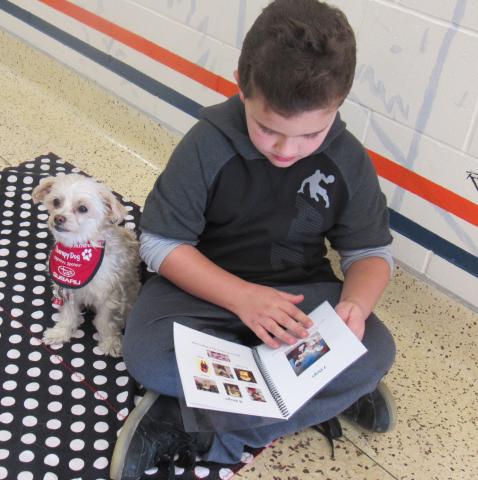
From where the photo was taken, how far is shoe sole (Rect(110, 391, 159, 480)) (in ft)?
3.33

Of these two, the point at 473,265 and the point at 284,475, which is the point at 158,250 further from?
the point at 473,265

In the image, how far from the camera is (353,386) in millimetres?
1082

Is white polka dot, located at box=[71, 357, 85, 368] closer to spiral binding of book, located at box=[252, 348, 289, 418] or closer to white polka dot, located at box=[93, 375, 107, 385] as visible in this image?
white polka dot, located at box=[93, 375, 107, 385]

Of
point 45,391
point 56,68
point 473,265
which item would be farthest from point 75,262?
point 56,68

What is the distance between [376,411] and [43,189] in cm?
80

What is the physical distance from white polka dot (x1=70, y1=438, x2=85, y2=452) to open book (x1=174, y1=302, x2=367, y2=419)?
279 mm

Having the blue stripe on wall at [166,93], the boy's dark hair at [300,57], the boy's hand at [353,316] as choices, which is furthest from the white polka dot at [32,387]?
the blue stripe on wall at [166,93]

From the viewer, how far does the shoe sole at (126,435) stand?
101cm

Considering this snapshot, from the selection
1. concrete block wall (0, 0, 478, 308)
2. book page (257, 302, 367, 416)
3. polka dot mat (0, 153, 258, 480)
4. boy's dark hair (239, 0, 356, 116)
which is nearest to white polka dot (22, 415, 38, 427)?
polka dot mat (0, 153, 258, 480)

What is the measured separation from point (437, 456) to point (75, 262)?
2.72ft

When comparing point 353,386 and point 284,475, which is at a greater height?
point 353,386

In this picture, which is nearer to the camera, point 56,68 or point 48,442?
point 48,442

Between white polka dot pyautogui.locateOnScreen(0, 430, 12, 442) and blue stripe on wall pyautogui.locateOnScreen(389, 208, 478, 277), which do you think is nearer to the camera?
white polka dot pyautogui.locateOnScreen(0, 430, 12, 442)

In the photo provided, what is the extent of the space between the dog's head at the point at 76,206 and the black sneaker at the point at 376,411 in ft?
2.03
